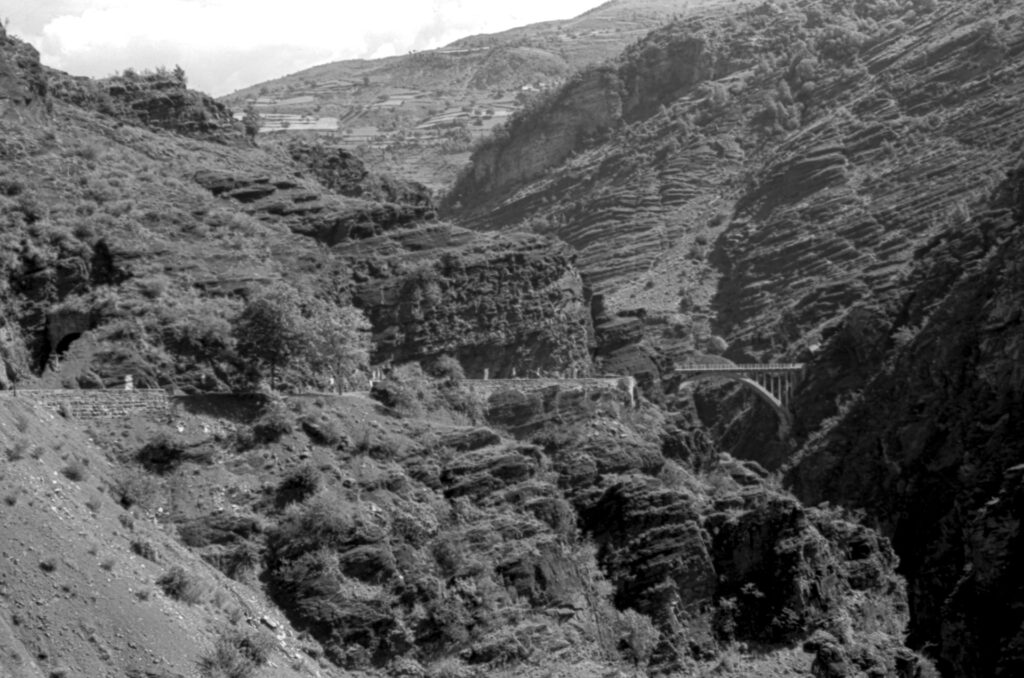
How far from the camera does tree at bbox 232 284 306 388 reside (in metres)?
65.7

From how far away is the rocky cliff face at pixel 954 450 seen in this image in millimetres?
81062

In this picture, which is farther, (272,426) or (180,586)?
(272,426)

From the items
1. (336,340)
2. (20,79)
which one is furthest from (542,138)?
(336,340)

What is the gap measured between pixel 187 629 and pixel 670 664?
16.1 m

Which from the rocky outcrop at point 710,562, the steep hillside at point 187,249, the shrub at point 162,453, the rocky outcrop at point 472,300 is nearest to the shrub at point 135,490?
the shrub at point 162,453

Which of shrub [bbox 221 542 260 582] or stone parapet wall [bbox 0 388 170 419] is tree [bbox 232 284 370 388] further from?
shrub [bbox 221 542 260 582]

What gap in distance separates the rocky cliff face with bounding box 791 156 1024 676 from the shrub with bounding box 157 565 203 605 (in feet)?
106

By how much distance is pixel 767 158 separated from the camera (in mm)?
153875

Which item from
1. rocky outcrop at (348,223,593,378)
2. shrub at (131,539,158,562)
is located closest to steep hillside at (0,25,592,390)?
rocky outcrop at (348,223,593,378)

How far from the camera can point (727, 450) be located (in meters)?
114

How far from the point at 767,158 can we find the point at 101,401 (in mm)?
97778

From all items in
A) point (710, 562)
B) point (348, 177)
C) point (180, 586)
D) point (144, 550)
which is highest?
point (348, 177)

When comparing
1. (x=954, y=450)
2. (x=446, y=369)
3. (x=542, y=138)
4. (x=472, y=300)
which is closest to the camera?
(x=446, y=369)

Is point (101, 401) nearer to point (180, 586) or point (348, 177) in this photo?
point (180, 586)
